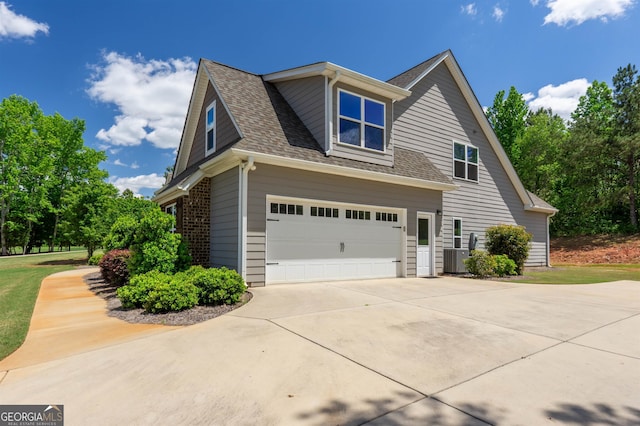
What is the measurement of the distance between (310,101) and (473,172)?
8.88 metres

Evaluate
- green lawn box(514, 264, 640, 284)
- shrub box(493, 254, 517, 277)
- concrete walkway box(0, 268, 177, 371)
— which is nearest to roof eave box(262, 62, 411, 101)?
shrub box(493, 254, 517, 277)

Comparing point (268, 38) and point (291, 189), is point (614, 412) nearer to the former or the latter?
point (291, 189)

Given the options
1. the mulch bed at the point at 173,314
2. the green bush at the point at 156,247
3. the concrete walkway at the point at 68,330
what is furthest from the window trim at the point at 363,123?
the concrete walkway at the point at 68,330

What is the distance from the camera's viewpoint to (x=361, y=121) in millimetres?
10453

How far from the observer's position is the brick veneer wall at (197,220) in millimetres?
9672

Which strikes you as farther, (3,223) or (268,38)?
(3,223)

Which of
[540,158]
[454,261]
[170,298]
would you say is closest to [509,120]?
[540,158]

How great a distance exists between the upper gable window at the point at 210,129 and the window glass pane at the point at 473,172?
428 inches

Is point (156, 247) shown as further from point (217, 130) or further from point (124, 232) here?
point (217, 130)

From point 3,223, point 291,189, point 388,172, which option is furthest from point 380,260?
point 3,223

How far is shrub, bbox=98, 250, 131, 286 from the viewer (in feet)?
28.9

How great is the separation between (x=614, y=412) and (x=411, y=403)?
5.18ft

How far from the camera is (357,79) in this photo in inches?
392

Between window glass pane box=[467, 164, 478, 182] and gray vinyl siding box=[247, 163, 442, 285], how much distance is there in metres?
3.85
